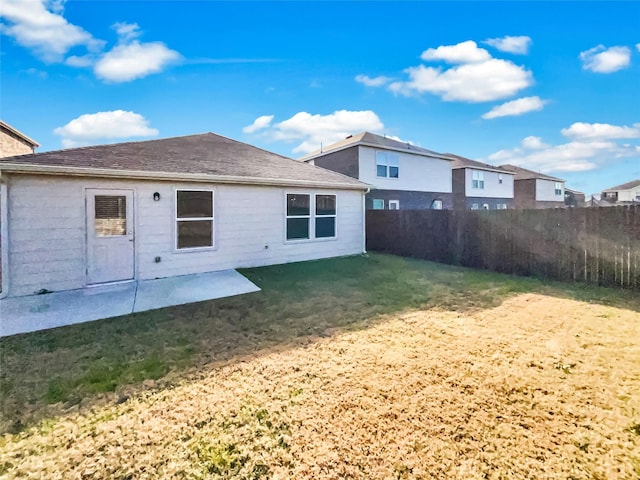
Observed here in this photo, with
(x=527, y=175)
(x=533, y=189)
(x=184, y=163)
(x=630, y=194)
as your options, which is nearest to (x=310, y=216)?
(x=184, y=163)

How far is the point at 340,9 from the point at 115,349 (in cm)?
1189

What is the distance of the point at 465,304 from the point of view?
250 inches

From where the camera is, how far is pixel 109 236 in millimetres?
7496

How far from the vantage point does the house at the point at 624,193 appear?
5749cm

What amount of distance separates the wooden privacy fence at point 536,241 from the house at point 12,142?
20070 millimetres

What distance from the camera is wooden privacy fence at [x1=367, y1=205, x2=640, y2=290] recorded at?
24.9 feet

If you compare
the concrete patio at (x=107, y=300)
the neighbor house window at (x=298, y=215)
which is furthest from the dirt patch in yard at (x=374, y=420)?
the neighbor house window at (x=298, y=215)

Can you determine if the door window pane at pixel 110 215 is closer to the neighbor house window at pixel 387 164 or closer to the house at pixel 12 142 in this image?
the house at pixel 12 142

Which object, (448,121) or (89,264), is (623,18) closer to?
(448,121)

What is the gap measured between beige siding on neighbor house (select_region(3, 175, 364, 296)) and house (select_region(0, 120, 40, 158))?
13.2 m

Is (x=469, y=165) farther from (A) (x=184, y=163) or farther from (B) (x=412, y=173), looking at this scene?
(A) (x=184, y=163)

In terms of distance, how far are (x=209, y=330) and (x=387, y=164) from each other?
18.6 metres

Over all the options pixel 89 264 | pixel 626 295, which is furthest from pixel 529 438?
pixel 89 264

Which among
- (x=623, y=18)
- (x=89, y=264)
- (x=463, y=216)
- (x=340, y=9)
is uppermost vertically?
(x=340, y=9)
